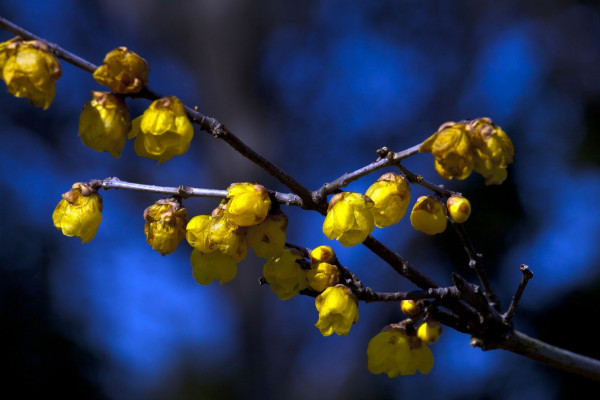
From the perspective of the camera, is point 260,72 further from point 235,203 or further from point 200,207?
point 235,203

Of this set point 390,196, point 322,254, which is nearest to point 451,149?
point 390,196

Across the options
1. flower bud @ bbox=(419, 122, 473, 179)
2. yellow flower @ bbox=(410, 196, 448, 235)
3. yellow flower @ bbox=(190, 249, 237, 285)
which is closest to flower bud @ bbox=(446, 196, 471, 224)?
yellow flower @ bbox=(410, 196, 448, 235)

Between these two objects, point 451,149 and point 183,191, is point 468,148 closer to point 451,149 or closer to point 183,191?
point 451,149

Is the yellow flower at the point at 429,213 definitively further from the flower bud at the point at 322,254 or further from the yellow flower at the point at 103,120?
the yellow flower at the point at 103,120

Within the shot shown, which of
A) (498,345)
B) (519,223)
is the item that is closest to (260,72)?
(519,223)

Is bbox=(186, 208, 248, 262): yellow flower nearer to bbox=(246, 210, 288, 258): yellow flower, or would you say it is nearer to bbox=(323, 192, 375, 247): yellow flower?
bbox=(246, 210, 288, 258): yellow flower
